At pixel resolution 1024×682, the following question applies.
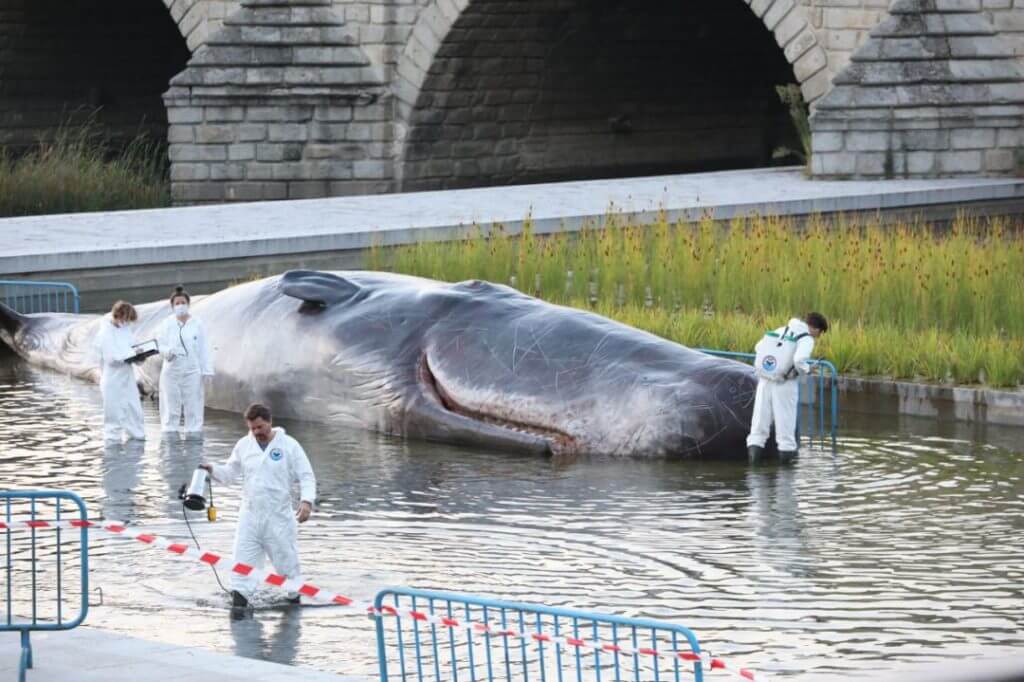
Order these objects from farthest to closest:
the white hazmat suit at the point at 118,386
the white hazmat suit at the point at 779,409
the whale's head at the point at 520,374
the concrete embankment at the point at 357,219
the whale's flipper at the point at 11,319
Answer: the concrete embankment at the point at 357,219 → the whale's flipper at the point at 11,319 → the white hazmat suit at the point at 118,386 → the whale's head at the point at 520,374 → the white hazmat suit at the point at 779,409

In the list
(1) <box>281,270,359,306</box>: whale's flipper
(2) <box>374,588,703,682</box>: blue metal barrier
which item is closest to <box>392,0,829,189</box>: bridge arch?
(1) <box>281,270,359,306</box>: whale's flipper

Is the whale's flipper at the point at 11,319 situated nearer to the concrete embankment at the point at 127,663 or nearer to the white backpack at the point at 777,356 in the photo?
the white backpack at the point at 777,356

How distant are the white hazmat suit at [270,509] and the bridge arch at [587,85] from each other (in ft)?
67.8

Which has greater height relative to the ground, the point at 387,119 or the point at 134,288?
the point at 387,119

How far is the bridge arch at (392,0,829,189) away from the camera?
104 feet

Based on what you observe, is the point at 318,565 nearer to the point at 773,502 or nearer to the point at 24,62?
the point at 773,502

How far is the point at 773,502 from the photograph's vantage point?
10938 millimetres

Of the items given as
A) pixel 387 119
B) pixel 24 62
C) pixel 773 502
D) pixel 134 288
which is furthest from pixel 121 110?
pixel 773 502

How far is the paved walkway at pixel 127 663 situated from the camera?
683 centimetres

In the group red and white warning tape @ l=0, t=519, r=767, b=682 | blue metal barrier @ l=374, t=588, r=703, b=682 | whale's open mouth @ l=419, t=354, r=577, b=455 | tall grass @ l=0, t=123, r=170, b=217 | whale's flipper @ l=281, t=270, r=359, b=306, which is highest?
tall grass @ l=0, t=123, r=170, b=217

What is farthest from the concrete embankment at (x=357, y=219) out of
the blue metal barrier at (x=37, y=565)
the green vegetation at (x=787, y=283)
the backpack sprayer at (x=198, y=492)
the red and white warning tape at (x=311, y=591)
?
the backpack sprayer at (x=198, y=492)

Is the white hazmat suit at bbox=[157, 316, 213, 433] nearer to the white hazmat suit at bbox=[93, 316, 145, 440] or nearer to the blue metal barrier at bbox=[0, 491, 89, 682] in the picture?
the white hazmat suit at bbox=[93, 316, 145, 440]

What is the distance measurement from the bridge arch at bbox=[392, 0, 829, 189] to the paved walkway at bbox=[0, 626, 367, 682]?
22.3 m

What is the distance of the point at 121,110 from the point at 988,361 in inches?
1297
